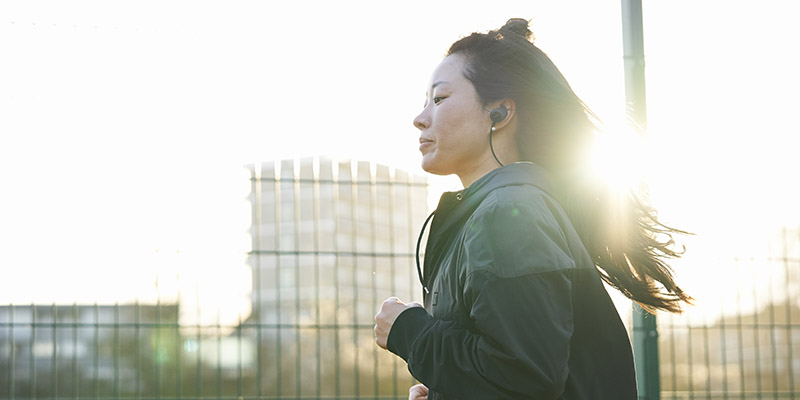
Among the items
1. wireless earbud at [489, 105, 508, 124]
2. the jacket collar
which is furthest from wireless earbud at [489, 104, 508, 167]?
the jacket collar

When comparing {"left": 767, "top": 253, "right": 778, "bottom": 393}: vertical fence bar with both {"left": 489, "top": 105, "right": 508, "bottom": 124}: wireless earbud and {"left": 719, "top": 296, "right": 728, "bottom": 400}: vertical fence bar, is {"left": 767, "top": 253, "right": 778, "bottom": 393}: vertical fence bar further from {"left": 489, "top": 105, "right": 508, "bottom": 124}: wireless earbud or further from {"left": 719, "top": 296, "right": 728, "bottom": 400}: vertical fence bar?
{"left": 489, "top": 105, "right": 508, "bottom": 124}: wireless earbud

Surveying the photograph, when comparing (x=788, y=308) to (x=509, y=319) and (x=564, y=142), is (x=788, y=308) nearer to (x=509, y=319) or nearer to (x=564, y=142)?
(x=564, y=142)

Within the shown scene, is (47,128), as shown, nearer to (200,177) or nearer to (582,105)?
(200,177)

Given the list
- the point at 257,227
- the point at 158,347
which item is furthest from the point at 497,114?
the point at 158,347

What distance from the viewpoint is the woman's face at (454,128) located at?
198 cm

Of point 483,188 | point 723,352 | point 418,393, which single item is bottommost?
point 723,352

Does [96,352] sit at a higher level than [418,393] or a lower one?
lower

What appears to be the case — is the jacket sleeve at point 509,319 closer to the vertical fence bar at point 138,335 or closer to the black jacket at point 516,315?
the black jacket at point 516,315

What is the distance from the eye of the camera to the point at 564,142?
2.06m

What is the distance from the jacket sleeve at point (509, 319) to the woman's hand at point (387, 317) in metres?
0.10

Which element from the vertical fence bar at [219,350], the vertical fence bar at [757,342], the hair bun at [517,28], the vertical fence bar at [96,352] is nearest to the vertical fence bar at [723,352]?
the vertical fence bar at [757,342]

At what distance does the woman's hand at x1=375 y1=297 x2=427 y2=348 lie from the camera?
1.77m

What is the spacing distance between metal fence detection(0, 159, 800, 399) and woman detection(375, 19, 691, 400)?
3.44m

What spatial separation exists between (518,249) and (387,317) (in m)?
0.34
